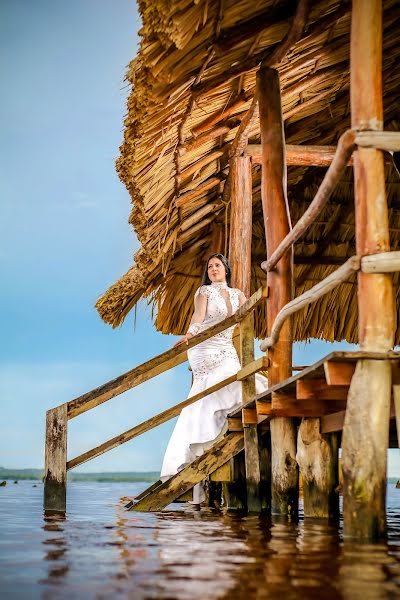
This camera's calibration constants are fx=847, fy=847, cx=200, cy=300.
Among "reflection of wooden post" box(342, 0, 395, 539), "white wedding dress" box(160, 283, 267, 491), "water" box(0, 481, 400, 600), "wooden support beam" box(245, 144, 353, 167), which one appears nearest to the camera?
"water" box(0, 481, 400, 600)

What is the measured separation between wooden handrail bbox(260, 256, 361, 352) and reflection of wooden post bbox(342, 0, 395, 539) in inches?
2.7

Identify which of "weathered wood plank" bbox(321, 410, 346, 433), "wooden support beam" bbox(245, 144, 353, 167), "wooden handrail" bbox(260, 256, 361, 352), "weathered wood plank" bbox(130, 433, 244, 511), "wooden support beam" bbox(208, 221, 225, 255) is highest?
Answer: "wooden support beam" bbox(245, 144, 353, 167)

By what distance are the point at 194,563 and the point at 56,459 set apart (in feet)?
8.79

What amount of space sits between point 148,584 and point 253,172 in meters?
5.97

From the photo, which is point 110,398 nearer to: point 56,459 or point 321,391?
point 56,459

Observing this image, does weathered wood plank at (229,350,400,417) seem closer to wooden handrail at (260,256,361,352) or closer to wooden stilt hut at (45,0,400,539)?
wooden stilt hut at (45,0,400,539)

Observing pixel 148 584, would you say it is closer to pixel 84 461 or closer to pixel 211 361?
pixel 84 461

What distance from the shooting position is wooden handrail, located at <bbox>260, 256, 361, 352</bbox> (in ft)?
11.8

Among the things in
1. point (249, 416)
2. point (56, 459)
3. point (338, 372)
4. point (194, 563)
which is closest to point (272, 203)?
point (249, 416)

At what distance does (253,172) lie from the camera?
25.9 ft

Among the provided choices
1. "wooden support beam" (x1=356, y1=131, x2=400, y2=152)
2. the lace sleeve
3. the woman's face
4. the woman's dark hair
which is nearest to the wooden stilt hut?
"wooden support beam" (x1=356, y1=131, x2=400, y2=152)

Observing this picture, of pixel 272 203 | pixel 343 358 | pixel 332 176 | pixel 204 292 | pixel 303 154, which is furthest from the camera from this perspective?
pixel 303 154

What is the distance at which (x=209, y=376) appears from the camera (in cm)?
623

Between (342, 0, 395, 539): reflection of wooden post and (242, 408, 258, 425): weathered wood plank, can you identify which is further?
(242, 408, 258, 425): weathered wood plank
